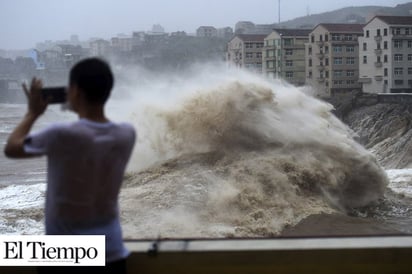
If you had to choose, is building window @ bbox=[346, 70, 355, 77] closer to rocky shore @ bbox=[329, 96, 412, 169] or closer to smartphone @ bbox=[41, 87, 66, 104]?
rocky shore @ bbox=[329, 96, 412, 169]

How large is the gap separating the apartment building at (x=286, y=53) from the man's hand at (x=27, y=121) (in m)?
44.9

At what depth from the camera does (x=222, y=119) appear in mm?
14305

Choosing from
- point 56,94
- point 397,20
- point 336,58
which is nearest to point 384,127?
point 397,20

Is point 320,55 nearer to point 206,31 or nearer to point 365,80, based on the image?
point 365,80

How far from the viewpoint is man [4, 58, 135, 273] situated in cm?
188

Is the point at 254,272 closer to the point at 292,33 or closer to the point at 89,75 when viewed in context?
the point at 89,75

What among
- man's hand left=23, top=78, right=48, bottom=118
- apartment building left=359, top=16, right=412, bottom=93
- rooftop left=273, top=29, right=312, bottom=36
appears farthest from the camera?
rooftop left=273, top=29, right=312, bottom=36

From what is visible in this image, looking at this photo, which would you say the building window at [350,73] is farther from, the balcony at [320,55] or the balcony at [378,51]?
the balcony at [378,51]

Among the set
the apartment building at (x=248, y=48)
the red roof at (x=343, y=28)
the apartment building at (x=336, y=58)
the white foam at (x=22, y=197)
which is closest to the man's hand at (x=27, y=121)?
the white foam at (x=22, y=197)

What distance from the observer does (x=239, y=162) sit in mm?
13227

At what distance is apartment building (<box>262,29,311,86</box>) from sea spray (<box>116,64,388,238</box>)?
3013 centimetres

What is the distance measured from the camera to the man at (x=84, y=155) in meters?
1.88

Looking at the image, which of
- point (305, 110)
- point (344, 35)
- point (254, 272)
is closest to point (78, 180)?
point (254, 272)

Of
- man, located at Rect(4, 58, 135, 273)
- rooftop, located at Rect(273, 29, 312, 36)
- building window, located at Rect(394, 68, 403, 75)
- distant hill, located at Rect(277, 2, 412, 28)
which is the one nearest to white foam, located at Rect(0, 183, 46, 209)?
man, located at Rect(4, 58, 135, 273)
